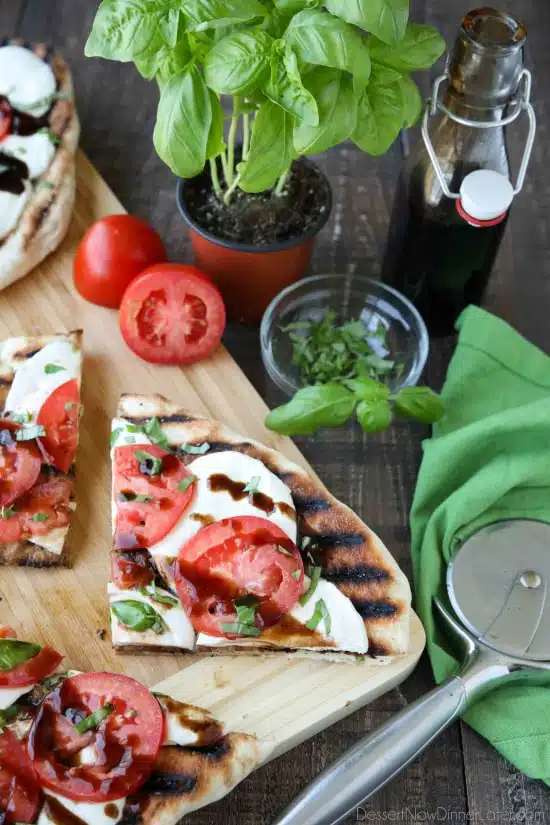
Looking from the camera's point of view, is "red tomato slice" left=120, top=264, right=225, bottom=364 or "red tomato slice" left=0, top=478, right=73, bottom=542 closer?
"red tomato slice" left=0, top=478, right=73, bottom=542

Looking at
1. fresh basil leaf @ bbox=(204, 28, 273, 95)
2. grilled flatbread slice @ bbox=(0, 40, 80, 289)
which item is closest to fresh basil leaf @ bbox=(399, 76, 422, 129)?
fresh basil leaf @ bbox=(204, 28, 273, 95)

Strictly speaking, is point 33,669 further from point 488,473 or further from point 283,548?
point 488,473

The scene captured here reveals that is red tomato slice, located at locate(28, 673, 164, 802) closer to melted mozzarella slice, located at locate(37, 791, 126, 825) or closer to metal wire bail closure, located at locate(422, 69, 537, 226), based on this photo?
melted mozzarella slice, located at locate(37, 791, 126, 825)

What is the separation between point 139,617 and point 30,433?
0.69 metres

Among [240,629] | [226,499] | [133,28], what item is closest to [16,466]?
[226,499]

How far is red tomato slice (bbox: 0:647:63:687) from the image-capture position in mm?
2537

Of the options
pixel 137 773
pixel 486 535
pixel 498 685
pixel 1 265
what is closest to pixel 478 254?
pixel 486 535

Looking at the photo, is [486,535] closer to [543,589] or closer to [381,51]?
[543,589]

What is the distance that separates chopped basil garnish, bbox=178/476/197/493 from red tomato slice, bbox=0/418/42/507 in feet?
1.44

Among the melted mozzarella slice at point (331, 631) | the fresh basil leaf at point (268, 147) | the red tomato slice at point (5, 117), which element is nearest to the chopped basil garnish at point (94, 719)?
the melted mozzarella slice at point (331, 631)

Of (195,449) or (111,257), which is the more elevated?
(111,257)

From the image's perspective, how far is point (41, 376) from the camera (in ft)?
10.1

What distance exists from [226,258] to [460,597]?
1.39 meters

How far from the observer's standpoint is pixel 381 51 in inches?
106
